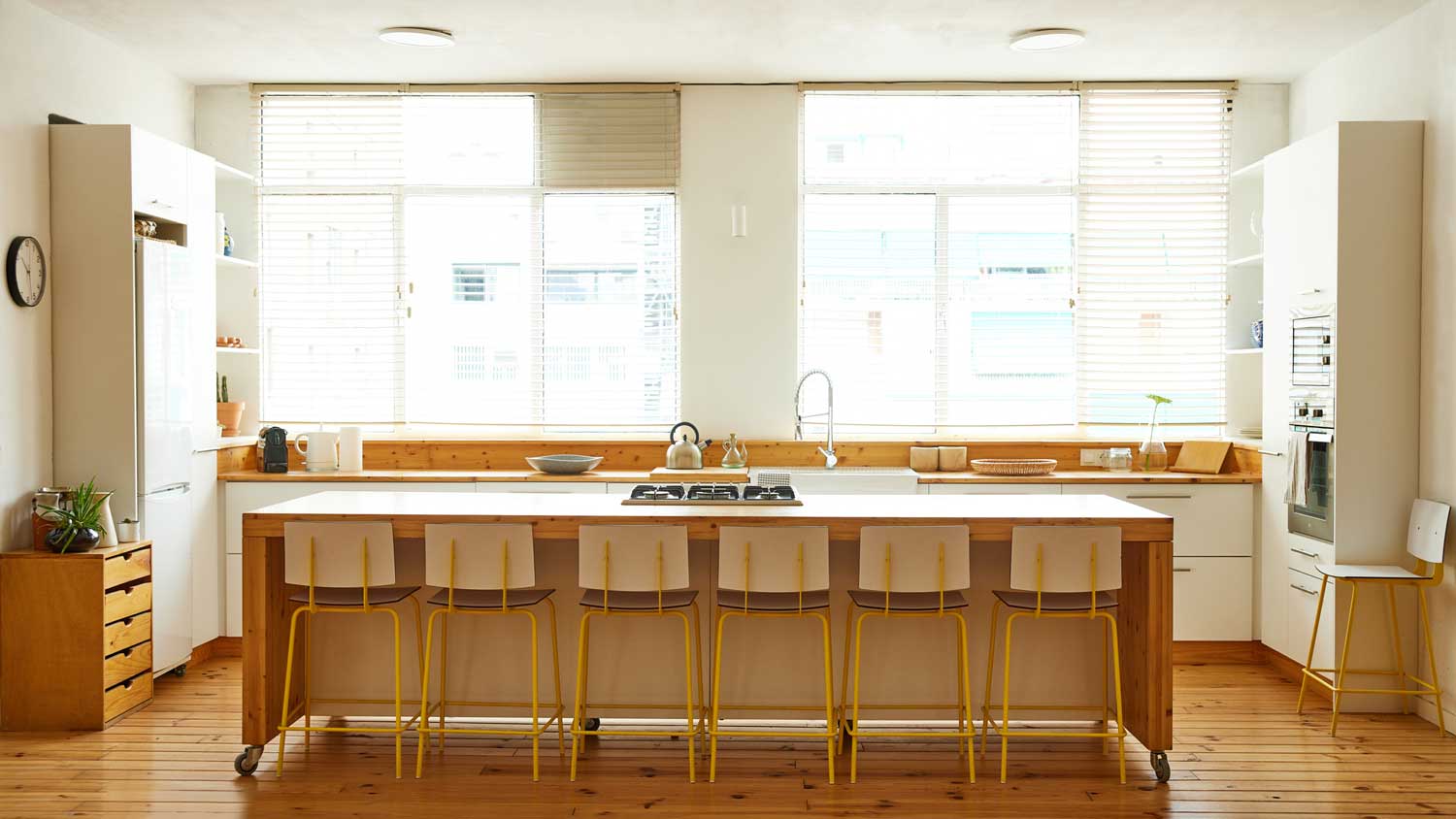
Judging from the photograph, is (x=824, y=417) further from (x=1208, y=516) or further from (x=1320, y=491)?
(x=1320, y=491)

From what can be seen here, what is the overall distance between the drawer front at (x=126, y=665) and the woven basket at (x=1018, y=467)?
13.5 feet

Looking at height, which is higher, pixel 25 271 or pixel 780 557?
pixel 25 271

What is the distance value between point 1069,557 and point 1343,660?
186 cm

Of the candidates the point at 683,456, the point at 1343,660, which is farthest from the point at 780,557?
the point at 1343,660

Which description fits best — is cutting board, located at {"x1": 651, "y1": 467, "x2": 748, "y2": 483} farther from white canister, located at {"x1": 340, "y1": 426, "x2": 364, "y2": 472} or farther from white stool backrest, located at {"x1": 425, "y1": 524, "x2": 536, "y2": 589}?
white stool backrest, located at {"x1": 425, "y1": 524, "x2": 536, "y2": 589}

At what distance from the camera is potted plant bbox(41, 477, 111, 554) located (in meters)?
4.32

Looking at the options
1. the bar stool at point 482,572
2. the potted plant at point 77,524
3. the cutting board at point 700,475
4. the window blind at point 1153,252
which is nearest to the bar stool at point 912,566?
the bar stool at point 482,572

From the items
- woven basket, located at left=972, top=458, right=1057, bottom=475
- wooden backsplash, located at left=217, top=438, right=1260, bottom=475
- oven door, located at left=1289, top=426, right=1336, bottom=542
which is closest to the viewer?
oven door, located at left=1289, top=426, right=1336, bottom=542

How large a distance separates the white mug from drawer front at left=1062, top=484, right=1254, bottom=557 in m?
3.89

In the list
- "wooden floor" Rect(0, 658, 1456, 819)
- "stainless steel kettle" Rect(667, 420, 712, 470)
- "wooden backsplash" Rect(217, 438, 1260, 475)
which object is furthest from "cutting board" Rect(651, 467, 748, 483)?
"wooden floor" Rect(0, 658, 1456, 819)

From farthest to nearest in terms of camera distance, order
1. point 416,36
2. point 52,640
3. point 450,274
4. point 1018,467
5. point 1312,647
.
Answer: point 450,274 < point 1018,467 < point 416,36 < point 1312,647 < point 52,640

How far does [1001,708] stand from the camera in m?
Result: 4.01

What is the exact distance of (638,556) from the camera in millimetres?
3562

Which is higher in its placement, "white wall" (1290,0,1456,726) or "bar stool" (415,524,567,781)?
"white wall" (1290,0,1456,726)
